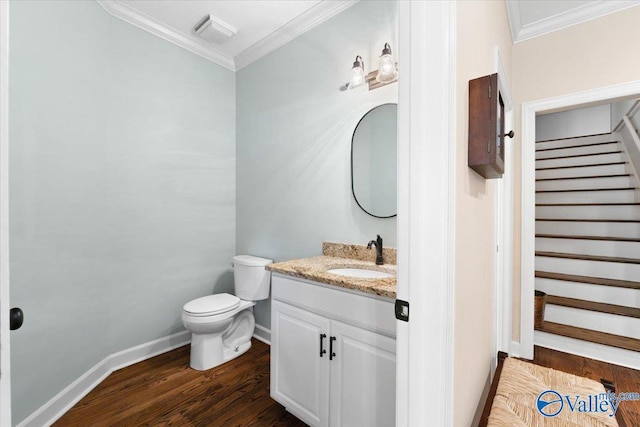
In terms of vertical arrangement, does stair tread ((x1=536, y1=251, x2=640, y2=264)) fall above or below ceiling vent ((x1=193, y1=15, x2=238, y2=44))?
below

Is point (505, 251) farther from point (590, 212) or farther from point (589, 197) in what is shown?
point (589, 197)

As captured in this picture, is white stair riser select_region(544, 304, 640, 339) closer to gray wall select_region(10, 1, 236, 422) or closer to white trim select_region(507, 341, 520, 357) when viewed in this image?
white trim select_region(507, 341, 520, 357)

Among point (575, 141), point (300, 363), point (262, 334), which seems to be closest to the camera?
point (300, 363)

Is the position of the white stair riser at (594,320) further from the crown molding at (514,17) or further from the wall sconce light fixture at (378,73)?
the wall sconce light fixture at (378,73)

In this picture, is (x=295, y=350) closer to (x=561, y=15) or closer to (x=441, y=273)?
(x=441, y=273)

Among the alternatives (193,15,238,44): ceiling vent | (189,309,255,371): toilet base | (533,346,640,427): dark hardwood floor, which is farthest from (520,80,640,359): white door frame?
(193,15,238,44): ceiling vent

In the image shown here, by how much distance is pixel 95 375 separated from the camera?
197cm

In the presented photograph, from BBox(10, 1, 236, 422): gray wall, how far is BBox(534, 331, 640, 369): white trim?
287 cm

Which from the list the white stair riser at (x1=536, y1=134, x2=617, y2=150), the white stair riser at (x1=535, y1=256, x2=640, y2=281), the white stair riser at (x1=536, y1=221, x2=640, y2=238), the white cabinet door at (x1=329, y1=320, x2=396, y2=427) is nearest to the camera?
the white cabinet door at (x1=329, y1=320, x2=396, y2=427)

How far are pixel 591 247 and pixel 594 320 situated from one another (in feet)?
2.72

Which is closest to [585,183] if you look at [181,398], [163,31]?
[181,398]

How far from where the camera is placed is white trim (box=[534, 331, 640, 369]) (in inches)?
81.7

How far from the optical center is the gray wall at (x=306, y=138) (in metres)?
2.01

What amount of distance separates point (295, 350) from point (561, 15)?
2906 millimetres
